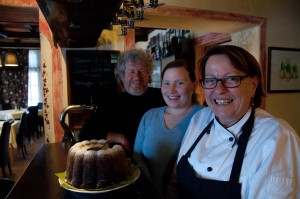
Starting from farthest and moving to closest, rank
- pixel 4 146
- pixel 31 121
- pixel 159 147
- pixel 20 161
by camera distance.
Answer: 1. pixel 31 121
2. pixel 20 161
3. pixel 4 146
4. pixel 159 147

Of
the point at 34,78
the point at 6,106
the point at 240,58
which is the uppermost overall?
the point at 34,78

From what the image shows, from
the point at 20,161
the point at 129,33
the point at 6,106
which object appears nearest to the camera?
the point at 129,33

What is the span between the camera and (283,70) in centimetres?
316

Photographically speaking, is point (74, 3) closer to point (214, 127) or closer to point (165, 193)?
point (214, 127)

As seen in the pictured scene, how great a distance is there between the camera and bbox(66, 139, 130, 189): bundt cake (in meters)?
0.77

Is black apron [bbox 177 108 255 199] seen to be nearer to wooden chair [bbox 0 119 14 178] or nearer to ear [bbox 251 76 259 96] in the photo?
ear [bbox 251 76 259 96]

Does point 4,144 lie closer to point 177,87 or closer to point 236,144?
point 177,87

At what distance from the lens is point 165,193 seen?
1.20 meters

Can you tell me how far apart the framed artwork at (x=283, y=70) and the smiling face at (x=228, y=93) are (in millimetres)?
2348

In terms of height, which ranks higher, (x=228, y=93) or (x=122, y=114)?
(x=228, y=93)

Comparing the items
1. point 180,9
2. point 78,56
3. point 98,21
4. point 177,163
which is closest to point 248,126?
point 177,163

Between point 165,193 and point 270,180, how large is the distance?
530 millimetres

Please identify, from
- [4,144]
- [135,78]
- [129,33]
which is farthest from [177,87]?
[4,144]

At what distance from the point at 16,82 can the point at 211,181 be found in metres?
8.07
